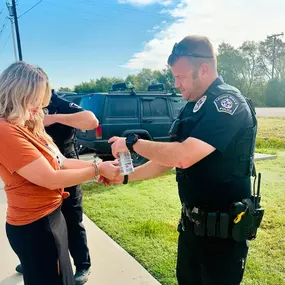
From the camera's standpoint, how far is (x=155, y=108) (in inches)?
311

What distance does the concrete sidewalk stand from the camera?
276cm

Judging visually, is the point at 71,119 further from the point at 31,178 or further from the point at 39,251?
the point at 39,251

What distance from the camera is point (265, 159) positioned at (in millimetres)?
8055

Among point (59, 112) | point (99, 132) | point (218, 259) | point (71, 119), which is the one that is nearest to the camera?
point (218, 259)

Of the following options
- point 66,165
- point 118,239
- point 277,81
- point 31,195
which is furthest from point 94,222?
point 277,81

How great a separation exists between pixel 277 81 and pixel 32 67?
48524 mm

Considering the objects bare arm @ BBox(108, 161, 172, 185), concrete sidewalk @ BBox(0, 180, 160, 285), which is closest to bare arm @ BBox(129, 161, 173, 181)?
bare arm @ BBox(108, 161, 172, 185)

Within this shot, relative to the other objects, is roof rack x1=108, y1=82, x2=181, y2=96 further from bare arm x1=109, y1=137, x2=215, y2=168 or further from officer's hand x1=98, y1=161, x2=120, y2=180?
bare arm x1=109, y1=137, x2=215, y2=168

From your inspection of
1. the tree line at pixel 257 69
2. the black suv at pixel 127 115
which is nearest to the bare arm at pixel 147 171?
the black suv at pixel 127 115

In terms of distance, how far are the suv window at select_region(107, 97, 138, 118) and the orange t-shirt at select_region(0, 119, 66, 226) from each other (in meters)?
5.66

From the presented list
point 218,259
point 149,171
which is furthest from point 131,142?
point 218,259

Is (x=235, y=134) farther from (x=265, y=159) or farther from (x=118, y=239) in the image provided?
(x=265, y=159)

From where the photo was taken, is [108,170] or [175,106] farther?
[175,106]

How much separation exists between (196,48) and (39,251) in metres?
1.40
